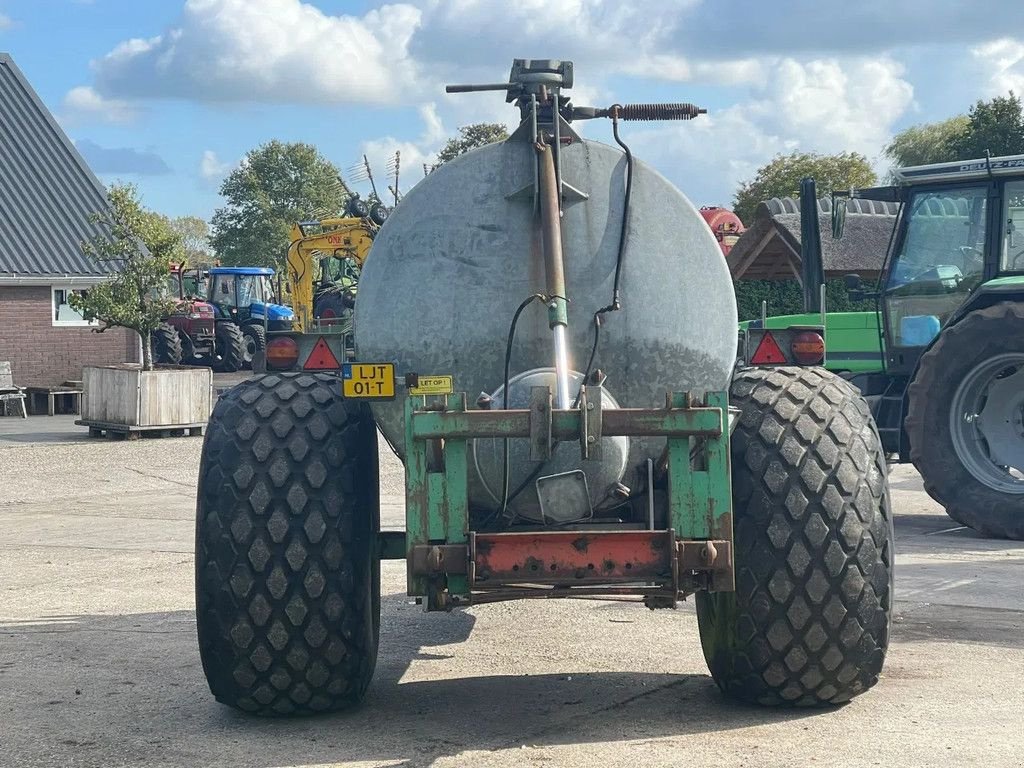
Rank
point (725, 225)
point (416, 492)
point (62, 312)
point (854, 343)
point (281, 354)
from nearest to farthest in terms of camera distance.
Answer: point (416, 492) < point (281, 354) < point (854, 343) < point (62, 312) < point (725, 225)

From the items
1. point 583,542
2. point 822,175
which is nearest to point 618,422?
point 583,542

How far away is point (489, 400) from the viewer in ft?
17.4

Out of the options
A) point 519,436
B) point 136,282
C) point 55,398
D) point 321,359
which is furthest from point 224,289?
point 519,436

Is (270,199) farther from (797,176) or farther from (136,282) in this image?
(136,282)

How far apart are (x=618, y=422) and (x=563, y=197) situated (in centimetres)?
112

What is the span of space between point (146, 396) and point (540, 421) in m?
15.5

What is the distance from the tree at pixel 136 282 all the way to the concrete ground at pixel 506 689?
1256 cm

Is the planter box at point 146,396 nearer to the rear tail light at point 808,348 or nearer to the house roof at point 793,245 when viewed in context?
the house roof at point 793,245

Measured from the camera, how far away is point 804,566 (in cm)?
542

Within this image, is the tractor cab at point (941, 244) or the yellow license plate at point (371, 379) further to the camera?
the tractor cab at point (941, 244)

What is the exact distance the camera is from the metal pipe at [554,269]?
17.3 ft

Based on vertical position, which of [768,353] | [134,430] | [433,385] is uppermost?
[768,353]

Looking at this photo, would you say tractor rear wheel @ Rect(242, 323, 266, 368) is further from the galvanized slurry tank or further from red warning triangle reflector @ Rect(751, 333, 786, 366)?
the galvanized slurry tank

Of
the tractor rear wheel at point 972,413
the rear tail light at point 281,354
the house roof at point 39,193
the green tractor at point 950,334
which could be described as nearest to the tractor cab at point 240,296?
the house roof at point 39,193
